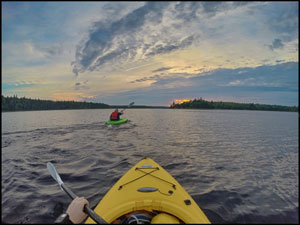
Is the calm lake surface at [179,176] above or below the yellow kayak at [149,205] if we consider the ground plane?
below

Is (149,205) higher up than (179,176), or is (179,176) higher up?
(149,205)

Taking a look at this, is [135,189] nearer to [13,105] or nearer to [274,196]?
[274,196]

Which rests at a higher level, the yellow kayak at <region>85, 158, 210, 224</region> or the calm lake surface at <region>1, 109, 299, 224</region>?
the yellow kayak at <region>85, 158, 210, 224</region>

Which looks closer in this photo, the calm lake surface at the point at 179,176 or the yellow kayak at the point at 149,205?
the yellow kayak at the point at 149,205

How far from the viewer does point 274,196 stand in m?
5.70

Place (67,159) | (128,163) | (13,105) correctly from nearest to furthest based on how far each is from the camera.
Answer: (128,163) < (67,159) < (13,105)

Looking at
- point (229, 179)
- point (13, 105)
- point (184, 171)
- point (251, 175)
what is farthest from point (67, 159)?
point (13, 105)

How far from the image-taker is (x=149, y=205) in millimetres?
3555

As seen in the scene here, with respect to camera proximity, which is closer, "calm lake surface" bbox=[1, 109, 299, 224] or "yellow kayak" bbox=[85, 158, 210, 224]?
"yellow kayak" bbox=[85, 158, 210, 224]

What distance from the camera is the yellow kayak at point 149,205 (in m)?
3.22

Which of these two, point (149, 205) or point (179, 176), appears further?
point (179, 176)

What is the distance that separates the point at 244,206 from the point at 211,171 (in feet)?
8.69

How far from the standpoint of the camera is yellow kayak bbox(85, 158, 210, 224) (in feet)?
10.6

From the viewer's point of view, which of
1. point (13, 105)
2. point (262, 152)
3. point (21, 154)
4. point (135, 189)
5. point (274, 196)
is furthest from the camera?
point (13, 105)
